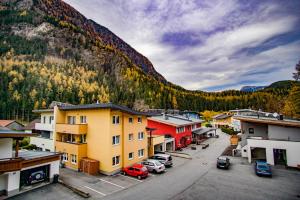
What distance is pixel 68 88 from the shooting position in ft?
408

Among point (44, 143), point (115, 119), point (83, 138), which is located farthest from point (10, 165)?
point (44, 143)

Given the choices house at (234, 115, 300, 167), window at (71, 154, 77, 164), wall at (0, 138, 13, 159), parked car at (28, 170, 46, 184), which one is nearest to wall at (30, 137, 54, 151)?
window at (71, 154, 77, 164)

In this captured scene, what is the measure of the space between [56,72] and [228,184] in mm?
157733

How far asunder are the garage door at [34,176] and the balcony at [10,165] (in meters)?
2.79

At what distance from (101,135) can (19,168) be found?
388 inches

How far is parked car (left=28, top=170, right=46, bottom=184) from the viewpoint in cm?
1964

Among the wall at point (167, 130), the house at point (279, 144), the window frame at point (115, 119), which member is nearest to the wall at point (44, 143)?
the window frame at point (115, 119)

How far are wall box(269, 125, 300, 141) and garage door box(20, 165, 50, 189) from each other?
112 feet

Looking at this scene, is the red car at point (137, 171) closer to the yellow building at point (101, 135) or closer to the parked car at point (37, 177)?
the yellow building at point (101, 135)

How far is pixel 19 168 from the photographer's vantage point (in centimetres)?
1705

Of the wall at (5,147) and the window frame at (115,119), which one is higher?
the window frame at (115,119)

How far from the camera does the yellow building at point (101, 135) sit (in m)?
24.4

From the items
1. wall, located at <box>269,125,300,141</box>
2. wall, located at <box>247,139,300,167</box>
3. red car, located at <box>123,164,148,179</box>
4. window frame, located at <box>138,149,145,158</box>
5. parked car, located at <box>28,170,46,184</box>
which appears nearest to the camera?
parked car, located at <box>28,170,46,184</box>

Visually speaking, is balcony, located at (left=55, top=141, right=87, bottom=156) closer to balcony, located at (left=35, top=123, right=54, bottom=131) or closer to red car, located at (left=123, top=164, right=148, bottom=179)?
balcony, located at (left=35, top=123, right=54, bottom=131)
